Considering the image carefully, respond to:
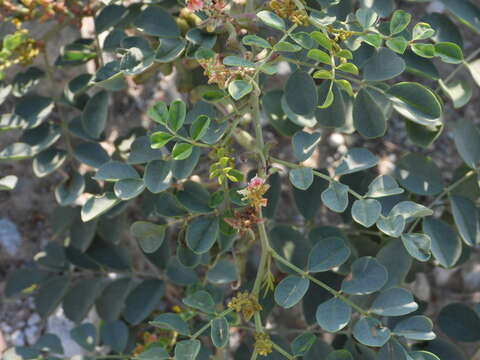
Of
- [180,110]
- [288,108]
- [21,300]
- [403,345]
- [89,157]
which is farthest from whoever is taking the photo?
[21,300]

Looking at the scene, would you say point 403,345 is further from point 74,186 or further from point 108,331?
point 74,186

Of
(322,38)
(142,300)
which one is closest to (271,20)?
(322,38)

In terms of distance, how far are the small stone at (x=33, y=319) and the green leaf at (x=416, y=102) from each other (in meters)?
1.12

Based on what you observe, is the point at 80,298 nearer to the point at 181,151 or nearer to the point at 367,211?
the point at 181,151

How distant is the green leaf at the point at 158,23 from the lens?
1.44 metres

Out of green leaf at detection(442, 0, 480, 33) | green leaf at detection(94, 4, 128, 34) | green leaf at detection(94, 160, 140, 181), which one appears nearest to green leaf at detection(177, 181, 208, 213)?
green leaf at detection(94, 160, 140, 181)

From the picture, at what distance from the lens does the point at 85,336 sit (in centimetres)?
156

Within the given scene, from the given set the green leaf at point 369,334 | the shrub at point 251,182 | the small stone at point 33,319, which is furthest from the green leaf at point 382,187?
the small stone at point 33,319

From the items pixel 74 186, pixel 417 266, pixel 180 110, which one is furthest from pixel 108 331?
pixel 417 266

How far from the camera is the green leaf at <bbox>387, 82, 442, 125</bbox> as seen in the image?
1.36 m

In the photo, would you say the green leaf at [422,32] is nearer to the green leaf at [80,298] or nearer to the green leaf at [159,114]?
the green leaf at [159,114]

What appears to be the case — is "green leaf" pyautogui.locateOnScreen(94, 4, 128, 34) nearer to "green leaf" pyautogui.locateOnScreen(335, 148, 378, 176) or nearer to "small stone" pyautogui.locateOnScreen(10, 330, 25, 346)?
"green leaf" pyautogui.locateOnScreen(335, 148, 378, 176)

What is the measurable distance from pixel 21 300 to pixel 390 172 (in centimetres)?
105

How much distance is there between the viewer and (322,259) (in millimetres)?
1373
